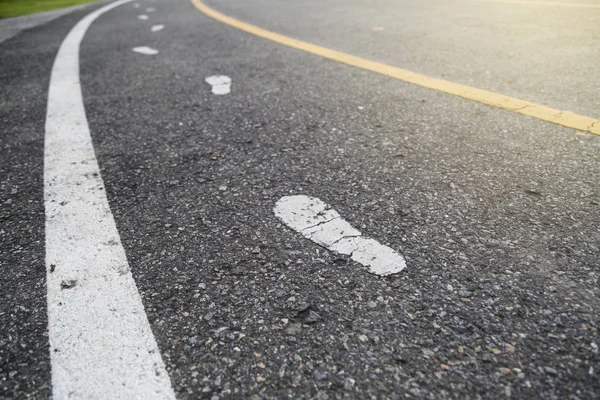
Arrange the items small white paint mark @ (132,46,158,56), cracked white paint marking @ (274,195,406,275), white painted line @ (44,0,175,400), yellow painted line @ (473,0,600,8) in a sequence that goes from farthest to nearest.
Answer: yellow painted line @ (473,0,600,8) → small white paint mark @ (132,46,158,56) → cracked white paint marking @ (274,195,406,275) → white painted line @ (44,0,175,400)

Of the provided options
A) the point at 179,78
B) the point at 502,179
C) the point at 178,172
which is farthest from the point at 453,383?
the point at 179,78

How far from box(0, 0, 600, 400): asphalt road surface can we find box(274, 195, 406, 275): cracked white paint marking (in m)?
0.02

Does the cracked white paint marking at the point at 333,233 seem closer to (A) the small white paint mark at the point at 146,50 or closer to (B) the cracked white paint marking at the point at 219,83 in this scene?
(B) the cracked white paint marking at the point at 219,83

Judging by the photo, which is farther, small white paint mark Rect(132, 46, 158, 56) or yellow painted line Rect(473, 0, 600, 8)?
yellow painted line Rect(473, 0, 600, 8)

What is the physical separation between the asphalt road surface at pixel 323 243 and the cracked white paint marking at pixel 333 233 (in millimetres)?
24

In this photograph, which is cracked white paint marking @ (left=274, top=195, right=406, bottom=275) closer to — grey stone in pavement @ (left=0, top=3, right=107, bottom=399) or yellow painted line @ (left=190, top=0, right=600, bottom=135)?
grey stone in pavement @ (left=0, top=3, right=107, bottom=399)

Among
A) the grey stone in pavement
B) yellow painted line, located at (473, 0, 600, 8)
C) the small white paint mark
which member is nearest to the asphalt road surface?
the grey stone in pavement

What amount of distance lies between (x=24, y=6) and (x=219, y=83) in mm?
9365

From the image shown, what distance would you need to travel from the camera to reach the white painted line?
1107mm

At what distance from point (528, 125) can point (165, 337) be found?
200cm

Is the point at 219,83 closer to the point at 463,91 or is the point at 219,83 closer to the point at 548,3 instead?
the point at 463,91

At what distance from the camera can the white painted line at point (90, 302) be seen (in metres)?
1.11

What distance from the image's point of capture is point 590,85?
2.69 meters

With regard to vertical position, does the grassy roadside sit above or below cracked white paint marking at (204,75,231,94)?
below
